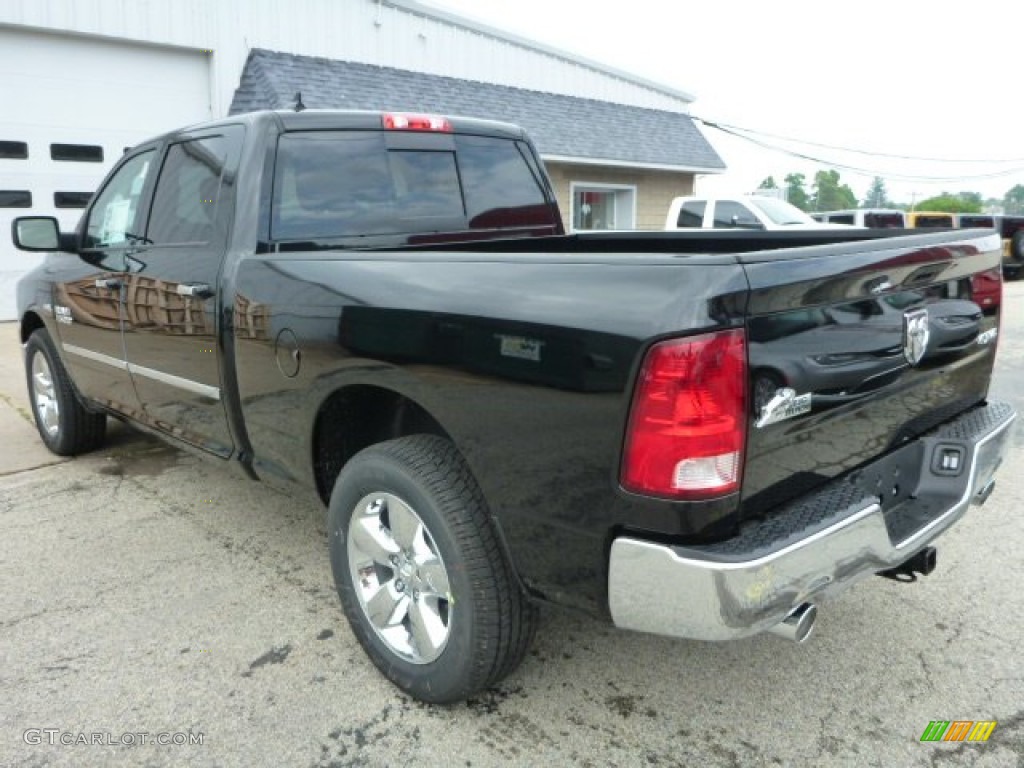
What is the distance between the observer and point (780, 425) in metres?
1.92

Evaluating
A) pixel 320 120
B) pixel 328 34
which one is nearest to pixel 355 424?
pixel 320 120

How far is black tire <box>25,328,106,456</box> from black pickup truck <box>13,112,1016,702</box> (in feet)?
4.50

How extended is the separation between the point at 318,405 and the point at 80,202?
975 centimetres

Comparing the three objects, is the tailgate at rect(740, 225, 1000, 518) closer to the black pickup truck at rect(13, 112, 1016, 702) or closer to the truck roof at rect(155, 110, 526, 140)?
the black pickup truck at rect(13, 112, 1016, 702)

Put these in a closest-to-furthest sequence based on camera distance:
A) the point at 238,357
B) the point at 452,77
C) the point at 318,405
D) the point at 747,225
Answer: the point at 318,405
the point at 238,357
the point at 747,225
the point at 452,77

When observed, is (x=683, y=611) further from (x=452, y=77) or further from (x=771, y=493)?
(x=452, y=77)

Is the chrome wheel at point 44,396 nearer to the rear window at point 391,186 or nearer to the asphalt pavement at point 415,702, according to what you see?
the asphalt pavement at point 415,702

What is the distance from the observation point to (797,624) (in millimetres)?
2006

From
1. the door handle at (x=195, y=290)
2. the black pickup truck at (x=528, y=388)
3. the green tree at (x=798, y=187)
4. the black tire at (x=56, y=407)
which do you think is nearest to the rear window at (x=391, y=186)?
the black pickup truck at (x=528, y=388)

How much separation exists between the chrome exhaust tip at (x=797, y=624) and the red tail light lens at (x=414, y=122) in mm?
2592

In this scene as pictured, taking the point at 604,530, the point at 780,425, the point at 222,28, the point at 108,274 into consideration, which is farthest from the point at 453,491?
the point at 222,28

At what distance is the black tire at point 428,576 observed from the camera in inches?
88.4

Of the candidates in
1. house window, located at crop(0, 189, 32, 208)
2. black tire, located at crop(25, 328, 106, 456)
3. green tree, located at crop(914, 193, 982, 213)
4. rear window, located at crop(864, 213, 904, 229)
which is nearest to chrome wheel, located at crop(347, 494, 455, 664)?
black tire, located at crop(25, 328, 106, 456)

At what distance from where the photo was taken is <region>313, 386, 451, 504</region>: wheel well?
8.95 ft
